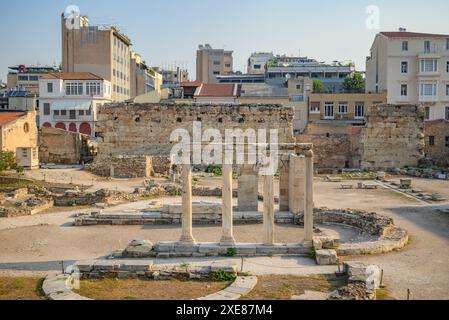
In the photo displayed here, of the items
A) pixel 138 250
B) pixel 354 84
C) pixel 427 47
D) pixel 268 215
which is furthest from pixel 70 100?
pixel 268 215

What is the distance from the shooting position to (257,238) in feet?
58.6

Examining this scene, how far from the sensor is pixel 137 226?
20250 millimetres

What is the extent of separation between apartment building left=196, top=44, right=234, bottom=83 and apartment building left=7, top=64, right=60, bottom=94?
87.2ft

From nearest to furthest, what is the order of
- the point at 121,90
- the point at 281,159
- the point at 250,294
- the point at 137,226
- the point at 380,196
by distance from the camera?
the point at 250,294, the point at 137,226, the point at 281,159, the point at 380,196, the point at 121,90

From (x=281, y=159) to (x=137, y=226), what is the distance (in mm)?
6781

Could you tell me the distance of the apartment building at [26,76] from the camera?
279 feet

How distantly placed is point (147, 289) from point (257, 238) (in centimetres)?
633

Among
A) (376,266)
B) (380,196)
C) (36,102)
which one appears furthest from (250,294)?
(36,102)

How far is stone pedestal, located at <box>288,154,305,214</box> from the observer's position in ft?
69.2

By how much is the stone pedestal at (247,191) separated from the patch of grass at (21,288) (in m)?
10.6

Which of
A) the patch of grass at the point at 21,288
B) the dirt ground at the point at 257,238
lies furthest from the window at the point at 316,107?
the patch of grass at the point at 21,288

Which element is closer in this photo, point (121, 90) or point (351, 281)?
point (351, 281)

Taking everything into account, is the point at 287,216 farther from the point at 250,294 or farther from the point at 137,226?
the point at 250,294

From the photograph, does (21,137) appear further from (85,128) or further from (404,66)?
(404,66)
